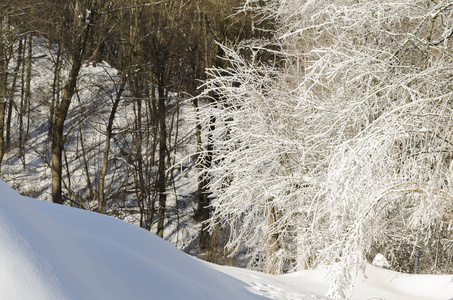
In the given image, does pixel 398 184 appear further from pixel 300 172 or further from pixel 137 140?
pixel 137 140

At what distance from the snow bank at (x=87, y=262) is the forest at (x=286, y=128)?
329 cm

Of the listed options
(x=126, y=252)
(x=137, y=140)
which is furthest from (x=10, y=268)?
(x=137, y=140)

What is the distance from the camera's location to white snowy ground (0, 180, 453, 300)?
2.79 m

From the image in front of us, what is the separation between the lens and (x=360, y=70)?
933 centimetres

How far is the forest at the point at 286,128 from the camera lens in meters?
8.16

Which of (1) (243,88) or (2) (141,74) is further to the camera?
(2) (141,74)

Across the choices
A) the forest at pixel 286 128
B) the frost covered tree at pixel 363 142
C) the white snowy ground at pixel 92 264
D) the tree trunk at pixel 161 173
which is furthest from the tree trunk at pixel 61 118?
the white snowy ground at pixel 92 264

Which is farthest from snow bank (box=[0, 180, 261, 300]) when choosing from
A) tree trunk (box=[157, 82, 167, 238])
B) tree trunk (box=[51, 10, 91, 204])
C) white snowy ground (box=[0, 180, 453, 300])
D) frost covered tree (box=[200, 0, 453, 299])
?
tree trunk (box=[157, 82, 167, 238])

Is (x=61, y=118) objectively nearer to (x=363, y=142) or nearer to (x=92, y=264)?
(x=363, y=142)

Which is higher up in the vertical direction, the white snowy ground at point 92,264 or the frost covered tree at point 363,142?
the frost covered tree at point 363,142

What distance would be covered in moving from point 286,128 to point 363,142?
5.59 m

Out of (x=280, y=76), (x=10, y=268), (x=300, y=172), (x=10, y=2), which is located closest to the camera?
(x=10, y=268)

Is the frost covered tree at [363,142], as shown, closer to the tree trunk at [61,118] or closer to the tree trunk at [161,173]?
the tree trunk at [61,118]

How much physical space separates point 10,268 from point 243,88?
1127 cm
